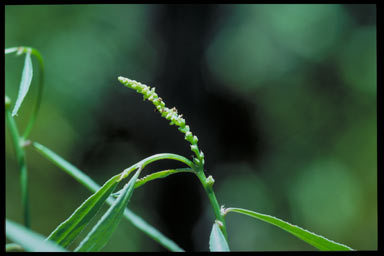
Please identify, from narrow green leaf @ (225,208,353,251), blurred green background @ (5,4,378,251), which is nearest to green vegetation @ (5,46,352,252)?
narrow green leaf @ (225,208,353,251)

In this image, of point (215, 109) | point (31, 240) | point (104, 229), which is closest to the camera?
point (31, 240)

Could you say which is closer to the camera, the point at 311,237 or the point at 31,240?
the point at 31,240

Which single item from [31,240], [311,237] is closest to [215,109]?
[311,237]

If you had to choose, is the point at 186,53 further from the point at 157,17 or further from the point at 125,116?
the point at 125,116

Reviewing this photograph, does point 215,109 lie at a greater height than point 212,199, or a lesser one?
lesser

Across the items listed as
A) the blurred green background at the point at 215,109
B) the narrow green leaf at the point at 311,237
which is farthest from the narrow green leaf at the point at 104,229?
the blurred green background at the point at 215,109

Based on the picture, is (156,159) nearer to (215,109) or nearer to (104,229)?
(104,229)

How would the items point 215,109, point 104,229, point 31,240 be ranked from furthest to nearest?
point 215,109 → point 104,229 → point 31,240
